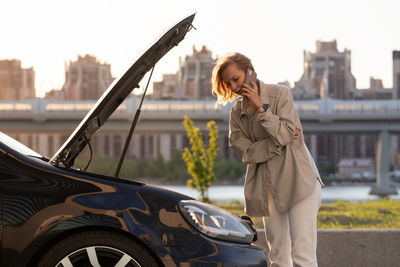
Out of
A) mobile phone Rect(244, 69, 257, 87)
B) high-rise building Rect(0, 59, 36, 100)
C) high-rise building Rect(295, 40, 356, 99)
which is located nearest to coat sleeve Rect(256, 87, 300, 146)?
mobile phone Rect(244, 69, 257, 87)

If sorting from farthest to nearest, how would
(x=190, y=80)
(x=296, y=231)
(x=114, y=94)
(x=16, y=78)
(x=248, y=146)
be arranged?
(x=190, y=80) < (x=16, y=78) < (x=248, y=146) < (x=296, y=231) < (x=114, y=94)

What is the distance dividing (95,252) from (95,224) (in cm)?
13

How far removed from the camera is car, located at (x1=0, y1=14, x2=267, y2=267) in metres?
2.98

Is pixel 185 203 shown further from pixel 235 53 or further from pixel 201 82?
pixel 201 82

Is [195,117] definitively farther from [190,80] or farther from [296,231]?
[190,80]

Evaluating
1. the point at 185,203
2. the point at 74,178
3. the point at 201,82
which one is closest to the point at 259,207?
the point at 185,203

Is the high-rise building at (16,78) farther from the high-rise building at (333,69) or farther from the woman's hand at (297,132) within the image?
the woman's hand at (297,132)

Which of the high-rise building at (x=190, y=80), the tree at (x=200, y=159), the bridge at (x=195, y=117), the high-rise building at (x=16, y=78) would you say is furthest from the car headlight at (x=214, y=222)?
the high-rise building at (x=190, y=80)

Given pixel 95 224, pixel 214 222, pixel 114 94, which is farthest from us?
pixel 114 94

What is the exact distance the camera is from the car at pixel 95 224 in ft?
9.78

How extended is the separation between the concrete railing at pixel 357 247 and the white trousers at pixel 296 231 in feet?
4.97

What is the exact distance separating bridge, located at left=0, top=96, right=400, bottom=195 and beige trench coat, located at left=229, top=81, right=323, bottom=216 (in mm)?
48942

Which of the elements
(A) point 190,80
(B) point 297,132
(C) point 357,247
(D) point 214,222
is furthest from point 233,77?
(A) point 190,80

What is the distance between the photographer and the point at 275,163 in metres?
3.86
